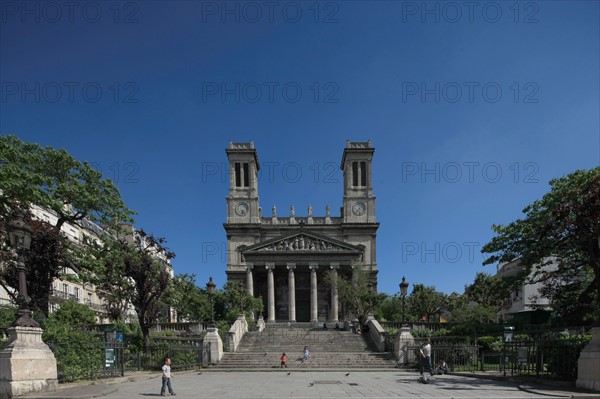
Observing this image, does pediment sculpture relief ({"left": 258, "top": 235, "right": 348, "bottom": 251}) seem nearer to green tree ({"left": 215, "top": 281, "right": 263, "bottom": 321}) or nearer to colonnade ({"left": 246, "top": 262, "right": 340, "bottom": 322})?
colonnade ({"left": 246, "top": 262, "right": 340, "bottom": 322})

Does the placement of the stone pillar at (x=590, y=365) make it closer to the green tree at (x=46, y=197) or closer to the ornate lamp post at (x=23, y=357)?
the ornate lamp post at (x=23, y=357)

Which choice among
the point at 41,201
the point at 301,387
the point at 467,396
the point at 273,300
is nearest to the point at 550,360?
the point at 467,396

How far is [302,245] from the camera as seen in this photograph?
6084cm

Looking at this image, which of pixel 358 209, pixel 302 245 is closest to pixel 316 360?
pixel 302 245

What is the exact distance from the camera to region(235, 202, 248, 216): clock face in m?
73.7

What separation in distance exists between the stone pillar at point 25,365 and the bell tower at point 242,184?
5844 cm

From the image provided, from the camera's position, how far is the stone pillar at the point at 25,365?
13.1 meters

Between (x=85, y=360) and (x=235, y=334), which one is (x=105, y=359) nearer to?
(x=85, y=360)

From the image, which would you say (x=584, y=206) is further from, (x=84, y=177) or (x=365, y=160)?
(x=365, y=160)

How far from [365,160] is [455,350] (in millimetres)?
51866

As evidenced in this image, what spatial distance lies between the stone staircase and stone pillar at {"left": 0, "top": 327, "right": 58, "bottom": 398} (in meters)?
14.2

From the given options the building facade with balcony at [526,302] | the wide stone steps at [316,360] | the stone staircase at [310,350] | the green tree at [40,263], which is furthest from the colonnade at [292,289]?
the green tree at [40,263]

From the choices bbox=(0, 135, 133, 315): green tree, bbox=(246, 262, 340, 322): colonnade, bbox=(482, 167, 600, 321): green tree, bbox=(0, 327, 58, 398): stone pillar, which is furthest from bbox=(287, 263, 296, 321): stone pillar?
bbox=(0, 327, 58, 398): stone pillar

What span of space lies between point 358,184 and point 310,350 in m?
44.2
